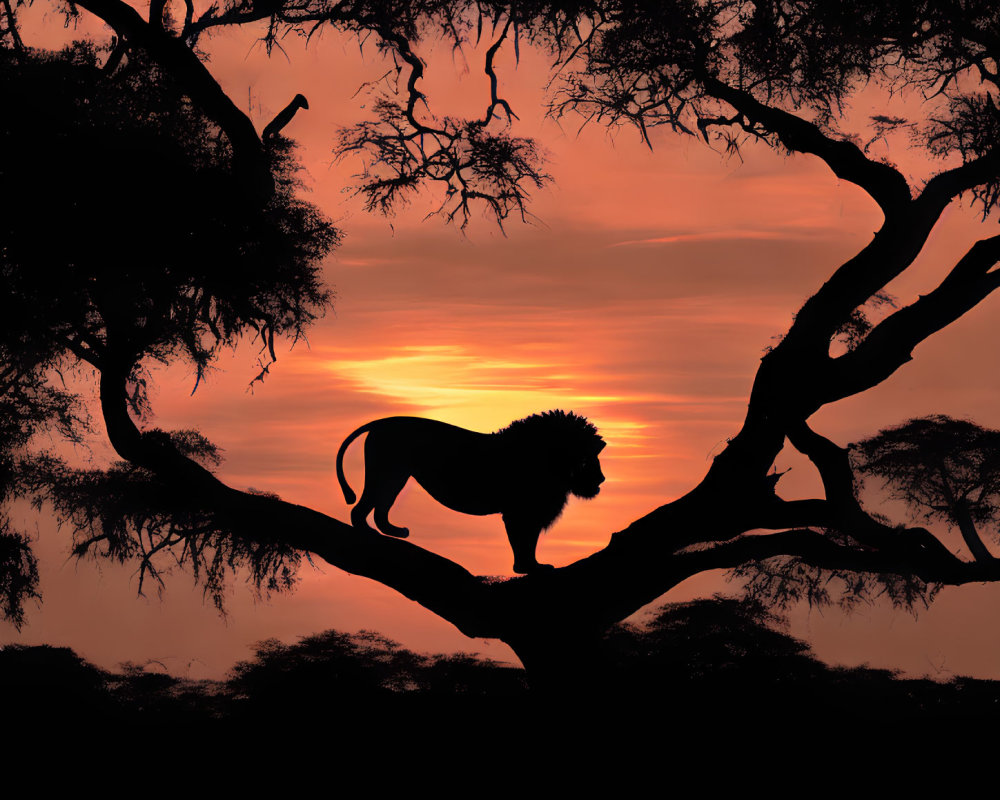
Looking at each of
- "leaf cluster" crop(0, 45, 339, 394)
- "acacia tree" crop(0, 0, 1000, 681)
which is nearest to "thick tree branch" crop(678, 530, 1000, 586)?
"acacia tree" crop(0, 0, 1000, 681)

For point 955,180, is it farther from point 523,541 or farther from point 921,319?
point 523,541

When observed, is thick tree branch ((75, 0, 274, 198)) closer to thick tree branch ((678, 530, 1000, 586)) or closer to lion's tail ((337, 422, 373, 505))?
lion's tail ((337, 422, 373, 505))

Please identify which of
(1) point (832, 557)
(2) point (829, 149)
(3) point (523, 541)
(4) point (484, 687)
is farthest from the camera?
(4) point (484, 687)

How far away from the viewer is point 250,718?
29.4 feet

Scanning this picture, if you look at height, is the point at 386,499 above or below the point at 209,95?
below

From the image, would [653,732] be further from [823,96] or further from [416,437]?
[823,96]

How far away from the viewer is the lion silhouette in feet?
26.0

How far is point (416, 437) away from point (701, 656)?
12.1ft

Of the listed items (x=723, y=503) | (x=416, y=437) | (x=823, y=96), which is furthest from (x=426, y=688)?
(x=823, y=96)

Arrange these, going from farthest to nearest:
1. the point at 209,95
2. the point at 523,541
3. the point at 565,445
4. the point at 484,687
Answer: the point at 484,687, the point at 209,95, the point at 523,541, the point at 565,445

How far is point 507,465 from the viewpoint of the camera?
26.0ft

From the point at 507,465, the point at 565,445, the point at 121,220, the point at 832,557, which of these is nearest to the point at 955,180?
the point at 832,557

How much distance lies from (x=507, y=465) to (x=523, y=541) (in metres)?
0.64

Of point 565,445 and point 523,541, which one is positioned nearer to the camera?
point 565,445
